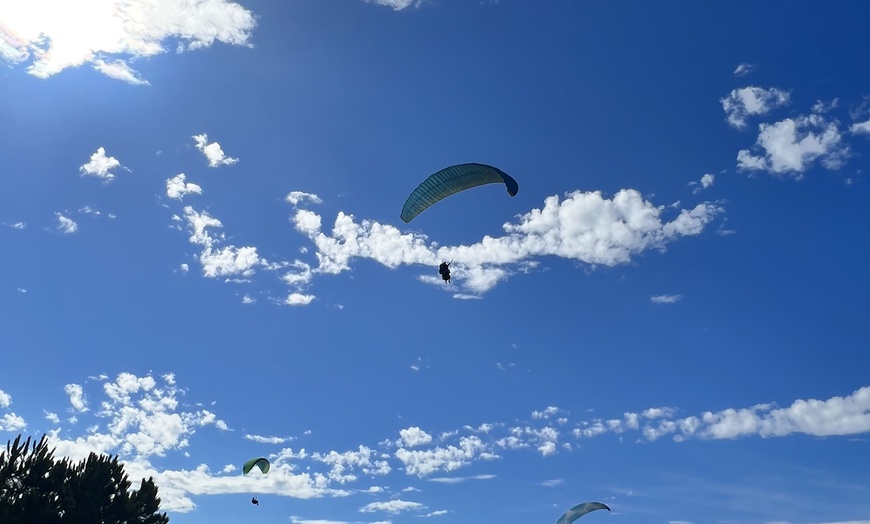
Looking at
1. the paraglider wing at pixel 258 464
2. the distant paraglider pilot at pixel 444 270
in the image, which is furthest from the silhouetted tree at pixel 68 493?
the distant paraglider pilot at pixel 444 270

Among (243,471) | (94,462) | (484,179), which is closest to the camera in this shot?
(484,179)

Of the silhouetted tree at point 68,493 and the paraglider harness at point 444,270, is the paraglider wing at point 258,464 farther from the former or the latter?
the paraglider harness at point 444,270

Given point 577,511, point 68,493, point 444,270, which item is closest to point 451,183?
point 444,270

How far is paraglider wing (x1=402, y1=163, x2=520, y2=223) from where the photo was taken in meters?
30.8

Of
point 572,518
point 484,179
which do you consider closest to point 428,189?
point 484,179

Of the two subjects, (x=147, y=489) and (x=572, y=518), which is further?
(x=572, y=518)

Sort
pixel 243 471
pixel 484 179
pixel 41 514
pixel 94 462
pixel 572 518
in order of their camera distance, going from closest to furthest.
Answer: pixel 484 179 < pixel 41 514 < pixel 94 462 < pixel 243 471 < pixel 572 518

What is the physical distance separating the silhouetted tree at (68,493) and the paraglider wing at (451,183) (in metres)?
25.6

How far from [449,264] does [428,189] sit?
185 inches

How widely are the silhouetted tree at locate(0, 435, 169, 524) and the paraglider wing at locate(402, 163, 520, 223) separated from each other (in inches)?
1010

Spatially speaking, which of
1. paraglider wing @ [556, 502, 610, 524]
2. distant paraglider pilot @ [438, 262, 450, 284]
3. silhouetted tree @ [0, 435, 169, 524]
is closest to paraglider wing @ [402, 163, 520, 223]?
distant paraglider pilot @ [438, 262, 450, 284]

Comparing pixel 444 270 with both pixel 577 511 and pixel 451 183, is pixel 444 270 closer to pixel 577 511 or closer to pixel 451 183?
pixel 451 183

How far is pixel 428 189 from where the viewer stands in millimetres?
32031

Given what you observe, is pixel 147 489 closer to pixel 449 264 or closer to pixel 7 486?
pixel 7 486
